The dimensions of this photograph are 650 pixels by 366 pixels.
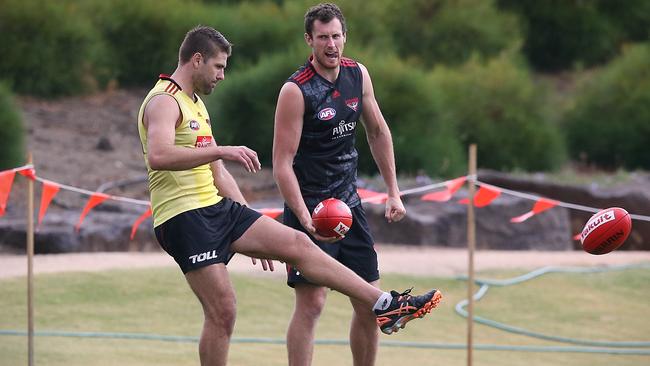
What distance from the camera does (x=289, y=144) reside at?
22.6ft

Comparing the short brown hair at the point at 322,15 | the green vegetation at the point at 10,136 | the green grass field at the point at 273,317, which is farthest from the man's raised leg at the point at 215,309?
the green vegetation at the point at 10,136

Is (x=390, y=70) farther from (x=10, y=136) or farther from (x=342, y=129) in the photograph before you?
(x=342, y=129)

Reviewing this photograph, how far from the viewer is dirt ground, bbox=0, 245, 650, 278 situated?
1187 cm

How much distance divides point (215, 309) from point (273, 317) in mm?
4434

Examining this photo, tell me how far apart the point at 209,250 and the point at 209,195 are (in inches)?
13.1

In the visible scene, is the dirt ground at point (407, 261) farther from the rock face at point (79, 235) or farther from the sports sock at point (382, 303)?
the sports sock at point (382, 303)

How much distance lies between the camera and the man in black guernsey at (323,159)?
6887 mm

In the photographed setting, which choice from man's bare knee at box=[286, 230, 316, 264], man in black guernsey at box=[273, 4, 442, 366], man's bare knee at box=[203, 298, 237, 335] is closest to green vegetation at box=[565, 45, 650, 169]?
man in black guernsey at box=[273, 4, 442, 366]

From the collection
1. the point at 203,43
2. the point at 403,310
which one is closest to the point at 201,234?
the point at 203,43

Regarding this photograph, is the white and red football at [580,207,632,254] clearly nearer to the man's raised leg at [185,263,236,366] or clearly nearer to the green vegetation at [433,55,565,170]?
the man's raised leg at [185,263,236,366]

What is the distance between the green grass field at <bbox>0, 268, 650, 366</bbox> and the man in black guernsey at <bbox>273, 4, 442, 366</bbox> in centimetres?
204

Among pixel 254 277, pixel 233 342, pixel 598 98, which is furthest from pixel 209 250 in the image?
pixel 598 98

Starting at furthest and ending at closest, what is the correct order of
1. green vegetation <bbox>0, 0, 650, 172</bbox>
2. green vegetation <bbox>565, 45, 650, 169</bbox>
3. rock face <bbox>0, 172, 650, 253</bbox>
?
green vegetation <bbox>565, 45, 650, 169</bbox>
green vegetation <bbox>0, 0, 650, 172</bbox>
rock face <bbox>0, 172, 650, 253</bbox>

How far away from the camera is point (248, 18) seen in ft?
63.3
